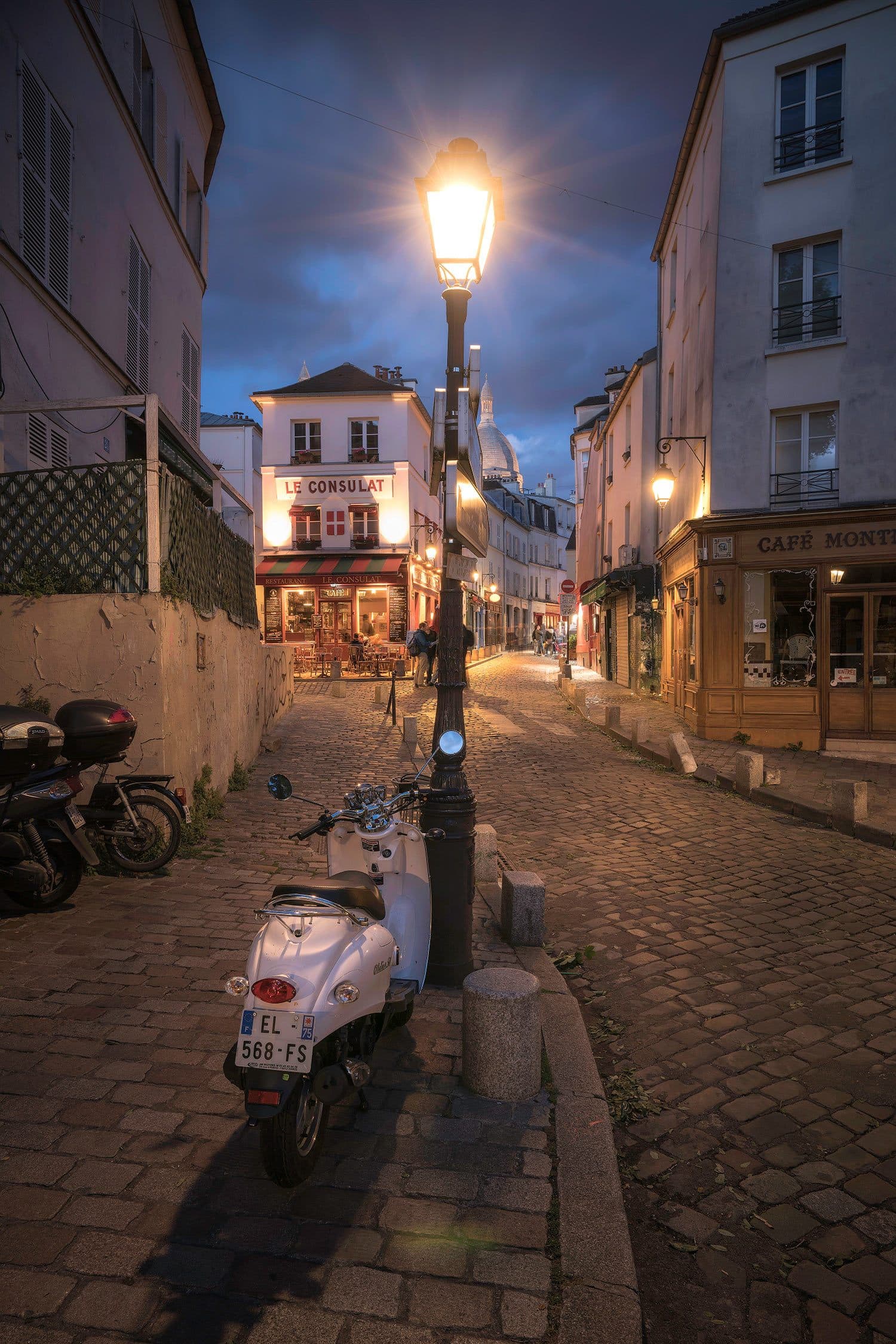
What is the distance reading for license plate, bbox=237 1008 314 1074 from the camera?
259 cm

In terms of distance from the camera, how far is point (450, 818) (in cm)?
427

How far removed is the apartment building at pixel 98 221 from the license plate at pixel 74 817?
403cm

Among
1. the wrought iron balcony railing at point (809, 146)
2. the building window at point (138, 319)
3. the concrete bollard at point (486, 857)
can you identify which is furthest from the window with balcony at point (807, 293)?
the concrete bollard at point (486, 857)

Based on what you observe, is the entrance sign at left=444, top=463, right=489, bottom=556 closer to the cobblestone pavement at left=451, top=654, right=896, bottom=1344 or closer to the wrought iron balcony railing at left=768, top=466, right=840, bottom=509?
the cobblestone pavement at left=451, top=654, right=896, bottom=1344

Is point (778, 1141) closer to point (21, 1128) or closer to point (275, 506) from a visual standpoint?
point (21, 1128)

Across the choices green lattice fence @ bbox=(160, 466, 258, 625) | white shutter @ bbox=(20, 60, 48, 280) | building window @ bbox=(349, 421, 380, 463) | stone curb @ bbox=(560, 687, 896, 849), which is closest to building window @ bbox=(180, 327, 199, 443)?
green lattice fence @ bbox=(160, 466, 258, 625)

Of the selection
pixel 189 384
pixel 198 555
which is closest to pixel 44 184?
pixel 198 555

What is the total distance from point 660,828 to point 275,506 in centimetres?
2725

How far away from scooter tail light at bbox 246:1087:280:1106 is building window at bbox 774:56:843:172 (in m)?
15.6

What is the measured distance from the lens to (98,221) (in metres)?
10.1

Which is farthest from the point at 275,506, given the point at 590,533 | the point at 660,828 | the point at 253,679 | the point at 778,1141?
the point at 778,1141

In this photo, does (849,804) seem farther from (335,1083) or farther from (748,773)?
(335,1083)

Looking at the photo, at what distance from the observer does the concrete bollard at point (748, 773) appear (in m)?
9.76

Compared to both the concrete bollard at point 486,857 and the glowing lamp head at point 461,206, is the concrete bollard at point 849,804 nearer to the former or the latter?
the concrete bollard at point 486,857
